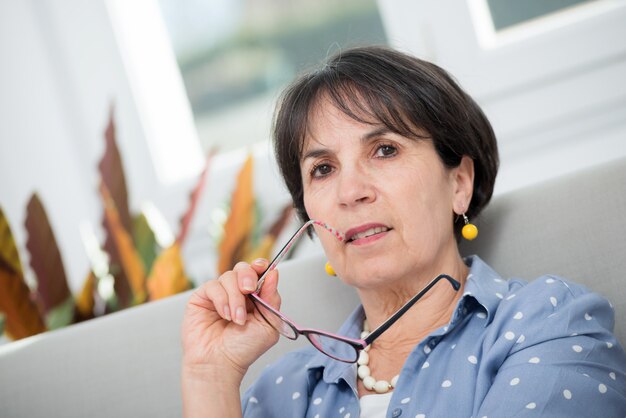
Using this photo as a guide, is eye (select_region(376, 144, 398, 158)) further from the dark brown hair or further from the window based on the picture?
the window

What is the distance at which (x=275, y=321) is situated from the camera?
3.86ft

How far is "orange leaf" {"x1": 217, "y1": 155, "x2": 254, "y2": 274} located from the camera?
196 cm

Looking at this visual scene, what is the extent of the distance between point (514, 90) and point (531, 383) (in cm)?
151

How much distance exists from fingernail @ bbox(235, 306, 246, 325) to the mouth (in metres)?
0.22

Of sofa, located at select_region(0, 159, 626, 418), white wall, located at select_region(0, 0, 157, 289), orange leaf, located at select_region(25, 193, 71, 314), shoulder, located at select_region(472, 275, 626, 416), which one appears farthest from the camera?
white wall, located at select_region(0, 0, 157, 289)

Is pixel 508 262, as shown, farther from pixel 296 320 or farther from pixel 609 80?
pixel 609 80

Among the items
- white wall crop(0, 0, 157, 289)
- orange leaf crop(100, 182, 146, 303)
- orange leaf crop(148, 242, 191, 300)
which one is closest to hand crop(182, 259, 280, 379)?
orange leaf crop(148, 242, 191, 300)

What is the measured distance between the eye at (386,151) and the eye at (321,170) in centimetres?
11

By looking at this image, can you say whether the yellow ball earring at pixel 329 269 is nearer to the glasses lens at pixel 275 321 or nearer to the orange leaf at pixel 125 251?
the glasses lens at pixel 275 321

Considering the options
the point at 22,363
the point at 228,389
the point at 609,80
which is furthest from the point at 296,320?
the point at 609,80

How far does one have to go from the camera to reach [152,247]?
201 cm

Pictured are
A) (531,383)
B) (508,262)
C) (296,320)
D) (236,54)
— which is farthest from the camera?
(236,54)

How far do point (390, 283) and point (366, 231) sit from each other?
0.10 metres

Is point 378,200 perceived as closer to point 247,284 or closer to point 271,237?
point 247,284
